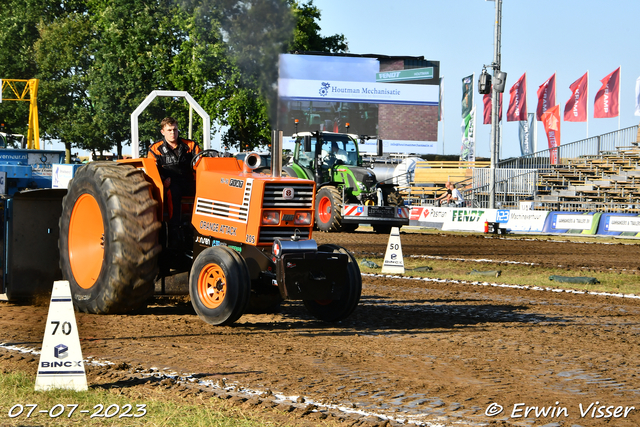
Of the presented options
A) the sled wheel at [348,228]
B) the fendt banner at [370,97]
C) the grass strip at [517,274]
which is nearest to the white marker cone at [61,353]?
the grass strip at [517,274]

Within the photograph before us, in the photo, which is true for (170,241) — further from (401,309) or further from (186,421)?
(186,421)

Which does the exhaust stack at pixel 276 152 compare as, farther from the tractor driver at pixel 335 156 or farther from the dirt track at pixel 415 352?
the tractor driver at pixel 335 156

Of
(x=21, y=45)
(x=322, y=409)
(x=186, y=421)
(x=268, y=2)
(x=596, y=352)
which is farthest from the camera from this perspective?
(x=21, y=45)

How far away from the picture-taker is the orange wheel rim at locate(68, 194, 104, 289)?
8.38m

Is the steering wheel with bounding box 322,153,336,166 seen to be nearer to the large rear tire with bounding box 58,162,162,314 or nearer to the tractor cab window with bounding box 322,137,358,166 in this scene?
the tractor cab window with bounding box 322,137,358,166

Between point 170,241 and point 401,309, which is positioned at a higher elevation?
point 170,241

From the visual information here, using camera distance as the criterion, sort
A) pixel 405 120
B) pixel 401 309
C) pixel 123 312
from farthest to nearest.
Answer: pixel 405 120
pixel 401 309
pixel 123 312

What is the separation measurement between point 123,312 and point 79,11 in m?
54.3

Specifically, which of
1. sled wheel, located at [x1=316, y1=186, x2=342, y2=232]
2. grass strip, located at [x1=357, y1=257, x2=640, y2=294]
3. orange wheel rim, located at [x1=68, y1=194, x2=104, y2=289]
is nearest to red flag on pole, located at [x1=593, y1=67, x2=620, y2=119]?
sled wheel, located at [x1=316, y1=186, x2=342, y2=232]

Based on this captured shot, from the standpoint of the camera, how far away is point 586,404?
205 inches

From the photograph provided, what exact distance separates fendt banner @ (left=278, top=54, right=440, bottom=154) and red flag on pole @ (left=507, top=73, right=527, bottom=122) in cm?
475

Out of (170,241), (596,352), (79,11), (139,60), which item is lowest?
(596,352)

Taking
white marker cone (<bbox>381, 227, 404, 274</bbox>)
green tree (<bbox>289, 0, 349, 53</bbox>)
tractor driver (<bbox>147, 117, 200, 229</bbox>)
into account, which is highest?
green tree (<bbox>289, 0, 349, 53</bbox>)

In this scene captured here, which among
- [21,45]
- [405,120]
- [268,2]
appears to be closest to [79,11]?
[21,45]
